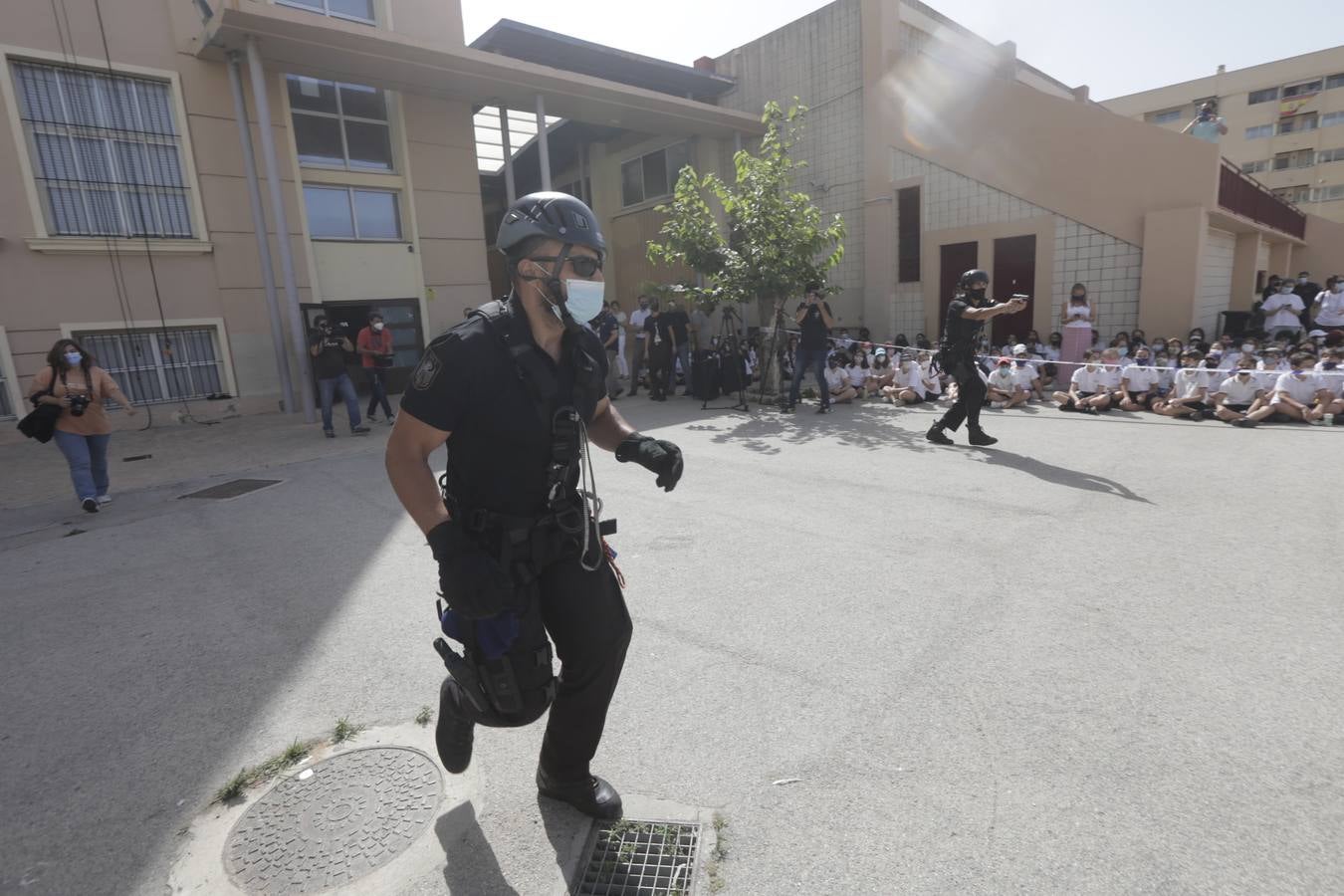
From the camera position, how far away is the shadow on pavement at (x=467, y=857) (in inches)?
75.2

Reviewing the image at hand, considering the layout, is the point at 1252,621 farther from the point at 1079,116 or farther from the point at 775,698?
the point at 1079,116

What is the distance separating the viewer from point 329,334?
908cm

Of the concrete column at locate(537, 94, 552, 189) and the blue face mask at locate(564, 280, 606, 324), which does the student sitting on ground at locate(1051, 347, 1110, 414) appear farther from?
the concrete column at locate(537, 94, 552, 189)

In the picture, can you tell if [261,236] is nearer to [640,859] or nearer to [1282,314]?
[640,859]

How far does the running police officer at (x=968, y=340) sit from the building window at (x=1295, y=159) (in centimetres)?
4703

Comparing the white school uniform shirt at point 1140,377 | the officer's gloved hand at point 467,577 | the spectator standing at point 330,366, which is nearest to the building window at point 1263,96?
the white school uniform shirt at point 1140,377

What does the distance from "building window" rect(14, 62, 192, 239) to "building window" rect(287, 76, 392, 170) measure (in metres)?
2.05

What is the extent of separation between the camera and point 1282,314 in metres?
11.9

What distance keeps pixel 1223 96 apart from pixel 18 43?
178 feet

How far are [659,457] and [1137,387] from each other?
31.3 feet

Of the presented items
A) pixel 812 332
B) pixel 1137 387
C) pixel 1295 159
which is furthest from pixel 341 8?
pixel 1295 159

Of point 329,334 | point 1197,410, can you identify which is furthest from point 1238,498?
point 329,334

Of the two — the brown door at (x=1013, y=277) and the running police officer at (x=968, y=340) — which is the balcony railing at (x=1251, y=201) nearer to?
the brown door at (x=1013, y=277)

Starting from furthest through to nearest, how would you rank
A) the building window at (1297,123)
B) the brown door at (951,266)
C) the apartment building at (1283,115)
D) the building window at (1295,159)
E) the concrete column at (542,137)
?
the building window at (1295,159) < the building window at (1297,123) < the apartment building at (1283,115) < the brown door at (951,266) < the concrete column at (542,137)
